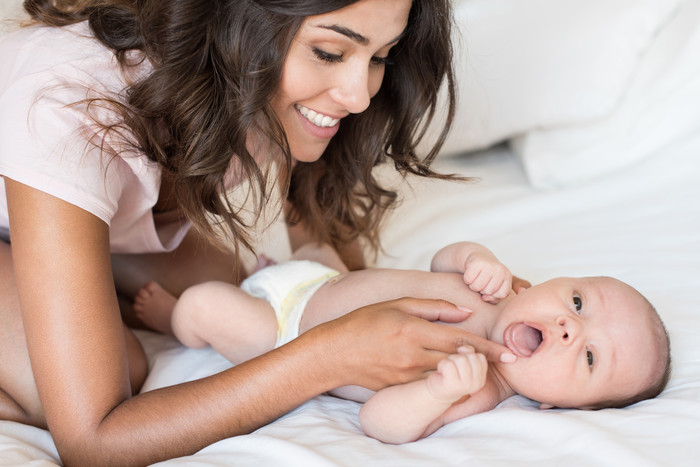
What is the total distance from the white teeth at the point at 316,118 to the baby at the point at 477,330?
12.4 inches

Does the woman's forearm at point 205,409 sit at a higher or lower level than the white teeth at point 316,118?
lower

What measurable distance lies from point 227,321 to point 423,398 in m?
0.49

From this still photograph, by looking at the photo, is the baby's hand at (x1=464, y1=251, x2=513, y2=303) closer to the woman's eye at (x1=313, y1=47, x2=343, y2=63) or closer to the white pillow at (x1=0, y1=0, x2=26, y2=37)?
the woman's eye at (x1=313, y1=47, x2=343, y2=63)

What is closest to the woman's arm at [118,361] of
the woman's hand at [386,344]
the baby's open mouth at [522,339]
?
the woman's hand at [386,344]

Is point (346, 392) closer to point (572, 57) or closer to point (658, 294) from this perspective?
point (658, 294)

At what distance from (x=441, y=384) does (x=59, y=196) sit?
0.68 metres

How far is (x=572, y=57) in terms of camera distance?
2078mm

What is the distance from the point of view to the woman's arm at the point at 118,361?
111 cm

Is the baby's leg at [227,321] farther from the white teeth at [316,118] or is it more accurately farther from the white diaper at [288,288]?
the white teeth at [316,118]

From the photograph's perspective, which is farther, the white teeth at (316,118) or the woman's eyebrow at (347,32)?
the white teeth at (316,118)

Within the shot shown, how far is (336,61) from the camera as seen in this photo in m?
1.28

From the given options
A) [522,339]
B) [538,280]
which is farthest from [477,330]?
[538,280]

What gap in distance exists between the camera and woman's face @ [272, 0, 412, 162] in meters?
1.20

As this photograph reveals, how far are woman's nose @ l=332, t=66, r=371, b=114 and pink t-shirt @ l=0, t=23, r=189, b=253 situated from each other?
360mm
